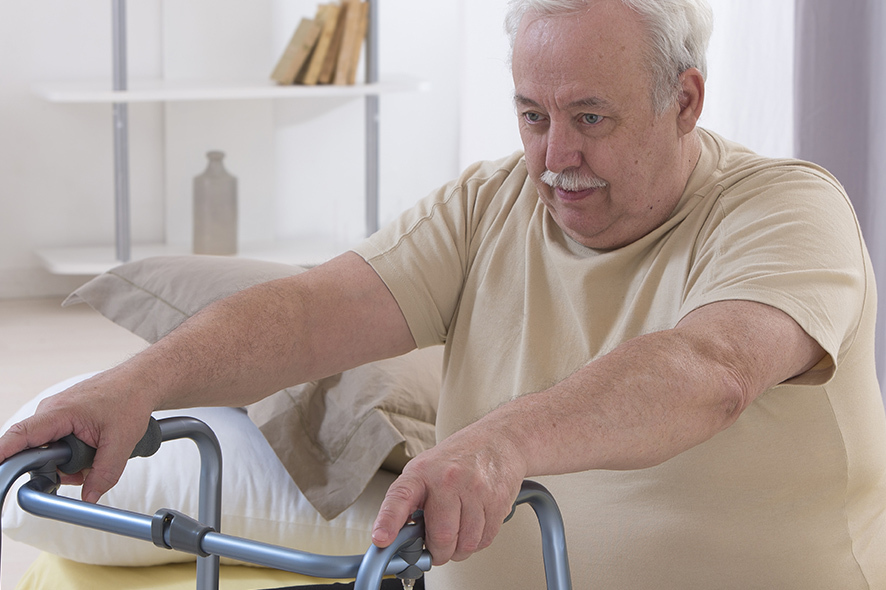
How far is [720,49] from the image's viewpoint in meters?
2.23

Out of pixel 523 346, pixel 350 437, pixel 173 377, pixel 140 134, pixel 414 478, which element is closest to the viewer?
pixel 414 478

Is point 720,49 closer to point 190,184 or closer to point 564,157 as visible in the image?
point 564,157

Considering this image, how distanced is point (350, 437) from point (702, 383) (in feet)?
2.22

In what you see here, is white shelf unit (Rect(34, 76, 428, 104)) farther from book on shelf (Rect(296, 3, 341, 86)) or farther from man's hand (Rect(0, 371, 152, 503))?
man's hand (Rect(0, 371, 152, 503))

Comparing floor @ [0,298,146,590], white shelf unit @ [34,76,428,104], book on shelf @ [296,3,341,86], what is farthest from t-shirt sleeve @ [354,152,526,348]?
book on shelf @ [296,3,341,86]

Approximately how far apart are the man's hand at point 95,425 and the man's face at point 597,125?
0.51 metres

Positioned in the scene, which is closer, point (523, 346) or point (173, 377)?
point (173, 377)

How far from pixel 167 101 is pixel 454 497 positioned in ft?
10.9

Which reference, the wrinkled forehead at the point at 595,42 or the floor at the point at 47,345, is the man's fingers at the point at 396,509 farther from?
the floor at the point at 47,345

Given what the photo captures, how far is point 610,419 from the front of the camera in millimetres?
828

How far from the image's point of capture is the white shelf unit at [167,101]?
3.40 meters

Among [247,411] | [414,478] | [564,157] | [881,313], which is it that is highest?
[564,157]

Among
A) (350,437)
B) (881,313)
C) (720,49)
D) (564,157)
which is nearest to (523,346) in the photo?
(564,157)

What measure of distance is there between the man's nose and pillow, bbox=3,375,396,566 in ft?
1.82
